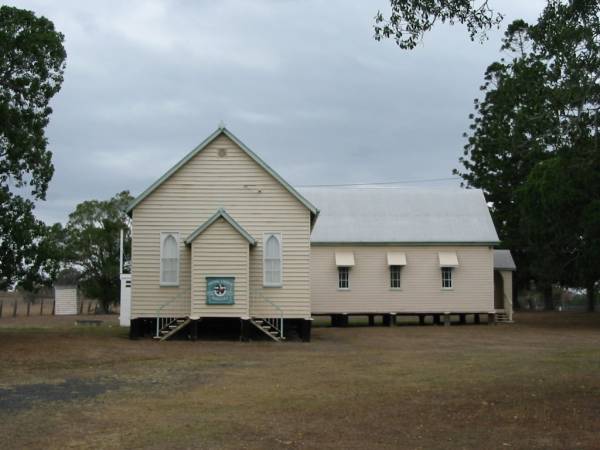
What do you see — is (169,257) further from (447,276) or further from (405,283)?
(447,276)

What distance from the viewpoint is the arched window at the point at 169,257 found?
29.6 m

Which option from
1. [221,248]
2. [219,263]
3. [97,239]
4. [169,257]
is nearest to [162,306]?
[169,257]

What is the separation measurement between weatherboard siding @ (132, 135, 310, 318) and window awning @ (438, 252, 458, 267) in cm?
1277

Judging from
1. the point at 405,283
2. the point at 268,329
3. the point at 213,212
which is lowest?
the point at 268,329

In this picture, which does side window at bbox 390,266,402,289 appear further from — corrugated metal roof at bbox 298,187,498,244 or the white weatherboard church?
the white weatherboard church

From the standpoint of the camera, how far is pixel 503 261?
152 ft

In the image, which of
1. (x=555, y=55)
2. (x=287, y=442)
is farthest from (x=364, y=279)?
(x=287, y=442)

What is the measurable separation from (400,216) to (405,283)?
4.04 m

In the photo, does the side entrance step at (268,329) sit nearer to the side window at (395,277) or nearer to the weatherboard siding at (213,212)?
the weatherboard siding at (213,212)

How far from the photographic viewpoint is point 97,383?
54.8 feet

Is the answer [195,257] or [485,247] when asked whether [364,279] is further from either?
[195,257]

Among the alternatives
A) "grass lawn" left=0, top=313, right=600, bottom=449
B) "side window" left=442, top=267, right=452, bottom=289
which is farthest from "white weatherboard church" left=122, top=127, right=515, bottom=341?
"side window" left=442, top=267, right=452, bottom=289

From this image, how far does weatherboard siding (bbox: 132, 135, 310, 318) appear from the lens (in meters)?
29.4

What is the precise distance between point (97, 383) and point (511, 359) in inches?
431
